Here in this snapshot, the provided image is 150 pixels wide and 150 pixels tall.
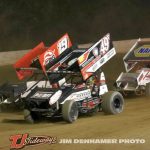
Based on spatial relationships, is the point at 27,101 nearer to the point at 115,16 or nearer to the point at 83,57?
the point at 83,57

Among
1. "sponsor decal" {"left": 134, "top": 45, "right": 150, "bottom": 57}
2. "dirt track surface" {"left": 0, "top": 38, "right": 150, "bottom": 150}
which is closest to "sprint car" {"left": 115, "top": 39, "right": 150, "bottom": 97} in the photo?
"sponsor decal" {"left": 134, "top": 45, "right": 150, "bottom": 57}

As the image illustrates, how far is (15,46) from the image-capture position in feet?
93.8

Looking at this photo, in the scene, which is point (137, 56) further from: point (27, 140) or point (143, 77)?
point (27, 140)

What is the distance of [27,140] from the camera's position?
934 cm

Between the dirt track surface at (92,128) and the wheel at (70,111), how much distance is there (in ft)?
0.41

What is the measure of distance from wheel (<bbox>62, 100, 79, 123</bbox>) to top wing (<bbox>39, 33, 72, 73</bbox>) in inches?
52.7

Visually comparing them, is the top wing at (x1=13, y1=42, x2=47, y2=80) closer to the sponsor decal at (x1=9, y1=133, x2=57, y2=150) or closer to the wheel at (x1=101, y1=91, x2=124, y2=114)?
the wheel at (x1=101, y1=91, x2=124, y2=114)

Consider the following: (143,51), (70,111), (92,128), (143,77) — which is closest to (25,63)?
(70,111)

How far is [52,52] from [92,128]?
9.42 ft

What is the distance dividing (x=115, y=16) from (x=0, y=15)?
7.02 meters

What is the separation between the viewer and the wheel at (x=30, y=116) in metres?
11.7

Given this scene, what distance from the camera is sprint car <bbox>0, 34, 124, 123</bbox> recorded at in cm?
1158

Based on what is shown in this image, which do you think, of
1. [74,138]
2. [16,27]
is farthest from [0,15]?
[74,138]

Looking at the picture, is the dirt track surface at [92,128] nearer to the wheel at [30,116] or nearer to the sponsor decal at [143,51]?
the wheel at [30,116]
